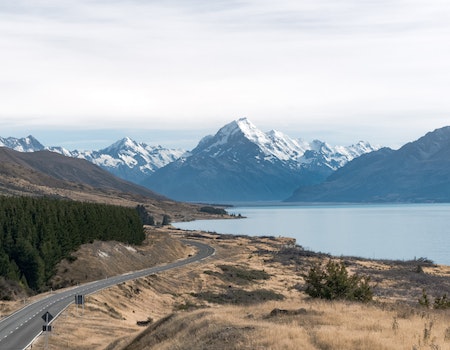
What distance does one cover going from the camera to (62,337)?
49.4m

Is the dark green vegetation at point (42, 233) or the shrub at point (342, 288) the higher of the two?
the shrub at point (342, 288)

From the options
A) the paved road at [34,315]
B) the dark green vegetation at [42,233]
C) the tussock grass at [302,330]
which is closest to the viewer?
the tussock grass at [302,330]

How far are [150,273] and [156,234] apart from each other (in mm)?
52330

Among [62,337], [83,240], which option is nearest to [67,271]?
[83,240]

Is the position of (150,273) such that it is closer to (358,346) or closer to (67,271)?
(67,271)

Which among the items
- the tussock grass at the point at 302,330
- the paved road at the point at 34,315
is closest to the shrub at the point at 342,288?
the tussock grass at the point at 302,330

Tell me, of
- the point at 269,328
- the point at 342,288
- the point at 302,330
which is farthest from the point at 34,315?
the point at 302,330

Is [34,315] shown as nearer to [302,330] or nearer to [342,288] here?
[342,288]

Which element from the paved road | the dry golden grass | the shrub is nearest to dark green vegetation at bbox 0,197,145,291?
the paved road

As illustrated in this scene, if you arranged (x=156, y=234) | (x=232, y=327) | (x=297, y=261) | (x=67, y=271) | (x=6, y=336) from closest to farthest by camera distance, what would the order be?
1. (x=232, y=327)
2. (x=6, y=336)
3. (x=67, y=271)
4. (x=297, y=261)
5. (x=156, y=234)

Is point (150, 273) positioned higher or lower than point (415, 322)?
lower

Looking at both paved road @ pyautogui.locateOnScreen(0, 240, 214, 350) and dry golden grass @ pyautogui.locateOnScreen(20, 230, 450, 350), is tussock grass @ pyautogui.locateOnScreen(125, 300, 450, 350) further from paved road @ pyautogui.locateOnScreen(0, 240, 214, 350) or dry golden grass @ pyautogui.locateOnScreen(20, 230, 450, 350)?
paved road @ pyautogui.locateOnScreen(0, 240, 214, 350)

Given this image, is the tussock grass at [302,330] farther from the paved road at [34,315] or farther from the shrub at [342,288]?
the paved road at [34,315]

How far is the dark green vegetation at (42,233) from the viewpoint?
3216 inches
